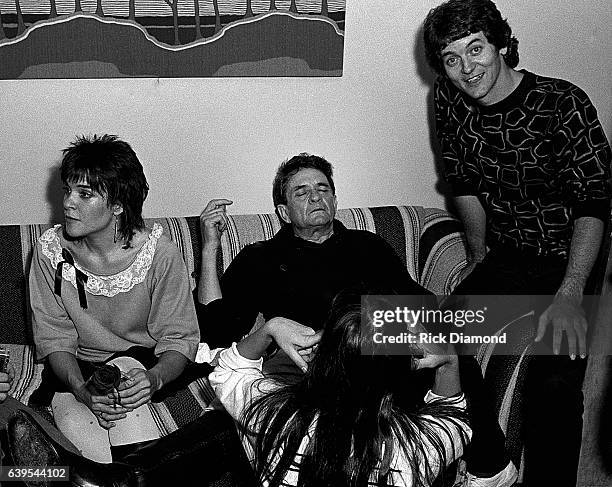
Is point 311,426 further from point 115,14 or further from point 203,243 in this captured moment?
point 115,14

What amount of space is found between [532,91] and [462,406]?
0.97 meters

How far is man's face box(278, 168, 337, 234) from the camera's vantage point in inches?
95.9

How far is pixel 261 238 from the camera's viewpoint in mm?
2592

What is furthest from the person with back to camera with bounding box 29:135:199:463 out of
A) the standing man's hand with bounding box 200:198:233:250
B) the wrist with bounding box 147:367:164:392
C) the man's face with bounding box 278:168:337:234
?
the man's face with bounding box 278:168:337:234

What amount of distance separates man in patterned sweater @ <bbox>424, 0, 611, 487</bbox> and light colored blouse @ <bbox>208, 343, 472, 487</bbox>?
0.48 metres

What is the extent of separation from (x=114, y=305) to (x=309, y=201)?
62cm

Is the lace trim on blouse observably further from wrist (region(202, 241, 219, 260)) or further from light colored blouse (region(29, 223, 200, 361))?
wrist (region(202, 241, 219, 260))

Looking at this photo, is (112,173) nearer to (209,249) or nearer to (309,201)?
(209,249)

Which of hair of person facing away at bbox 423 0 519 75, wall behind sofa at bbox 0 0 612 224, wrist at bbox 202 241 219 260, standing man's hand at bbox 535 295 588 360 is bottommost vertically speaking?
standing man's hand at bbox 535 295 588 360

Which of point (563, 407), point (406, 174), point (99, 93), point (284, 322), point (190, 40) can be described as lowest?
point (563, 407)

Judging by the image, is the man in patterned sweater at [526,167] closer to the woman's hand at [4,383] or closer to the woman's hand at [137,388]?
the woman's hand at [137,388]

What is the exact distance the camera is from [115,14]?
101 inches

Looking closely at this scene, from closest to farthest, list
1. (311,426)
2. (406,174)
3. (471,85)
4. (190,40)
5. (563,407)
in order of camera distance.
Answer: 1. (311,426)
2. (563,407)
3. (471,85)
4. (190,40)
5. (406,174)

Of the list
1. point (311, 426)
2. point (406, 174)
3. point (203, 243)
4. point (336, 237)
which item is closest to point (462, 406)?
point (311, 426)
